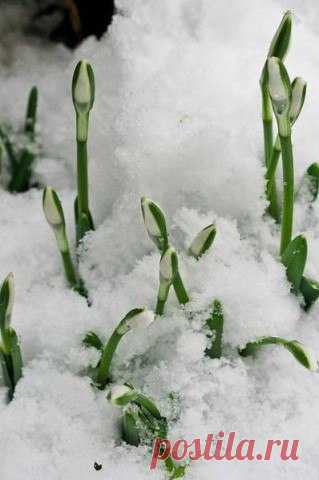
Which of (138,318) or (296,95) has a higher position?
(296,95)

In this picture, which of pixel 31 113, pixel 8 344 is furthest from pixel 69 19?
pixel 8 344

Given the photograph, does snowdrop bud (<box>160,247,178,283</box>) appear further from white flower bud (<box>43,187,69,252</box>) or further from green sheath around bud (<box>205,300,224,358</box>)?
white flower bud (<box>43,187,69,252</box>)

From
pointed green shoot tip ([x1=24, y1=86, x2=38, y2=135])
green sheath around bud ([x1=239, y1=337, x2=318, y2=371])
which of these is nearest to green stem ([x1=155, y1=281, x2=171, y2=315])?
green sheath around bud ([x1=239, y1=337, x2=318, y2=371])

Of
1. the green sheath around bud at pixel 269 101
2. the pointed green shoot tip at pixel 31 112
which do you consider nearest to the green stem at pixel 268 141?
the green sheath around bud at pixel 269 101

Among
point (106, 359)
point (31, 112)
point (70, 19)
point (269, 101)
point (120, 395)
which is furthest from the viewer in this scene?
point (70, 19)

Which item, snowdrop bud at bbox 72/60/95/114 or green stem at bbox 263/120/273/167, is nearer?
snowdrop bud at bbox 72/60/95/114

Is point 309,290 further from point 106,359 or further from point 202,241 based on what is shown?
point 106,359
